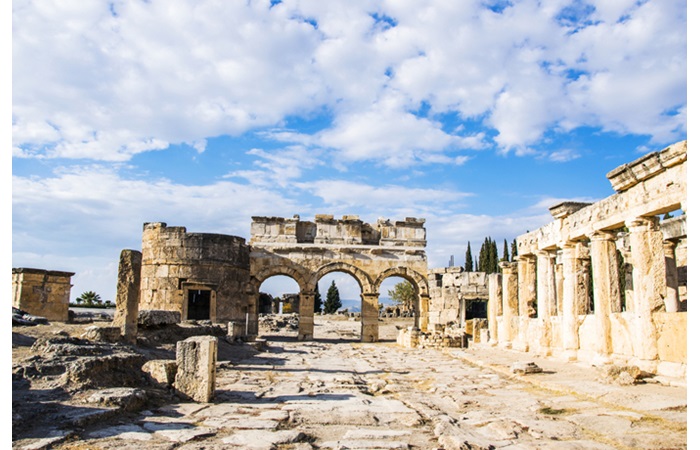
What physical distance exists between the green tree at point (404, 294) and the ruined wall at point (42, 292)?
29437 mm

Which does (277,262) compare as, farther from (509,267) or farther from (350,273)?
(509,267)

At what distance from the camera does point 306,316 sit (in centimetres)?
2447

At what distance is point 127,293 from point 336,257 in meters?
14.4

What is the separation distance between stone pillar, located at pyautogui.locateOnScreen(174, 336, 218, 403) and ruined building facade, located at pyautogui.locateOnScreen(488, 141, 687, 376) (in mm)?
7167

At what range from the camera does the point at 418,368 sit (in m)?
12.8

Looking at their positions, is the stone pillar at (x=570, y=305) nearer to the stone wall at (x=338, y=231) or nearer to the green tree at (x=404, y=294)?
the stone wall at (x=338, y=231)

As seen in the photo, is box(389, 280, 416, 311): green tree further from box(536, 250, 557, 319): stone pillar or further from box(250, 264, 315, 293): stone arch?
box(536, 250, 557, 319): stone pillar

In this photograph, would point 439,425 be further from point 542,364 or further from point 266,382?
point 542,364

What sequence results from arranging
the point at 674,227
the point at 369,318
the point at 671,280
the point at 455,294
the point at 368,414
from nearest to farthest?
the point at 368,414
the point at 671,280
the point at 674,227
the point at 369,318
the point at 455,294

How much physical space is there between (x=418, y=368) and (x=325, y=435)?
293 inches

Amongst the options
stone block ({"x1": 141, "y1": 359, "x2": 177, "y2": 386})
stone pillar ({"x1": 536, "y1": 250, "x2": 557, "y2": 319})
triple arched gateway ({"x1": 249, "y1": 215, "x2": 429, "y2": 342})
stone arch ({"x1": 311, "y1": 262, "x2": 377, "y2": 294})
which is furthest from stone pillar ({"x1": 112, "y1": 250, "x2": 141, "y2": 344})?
stone arch ({"x1": 311, "y1": 262, "x2": 377, "y2": 294})

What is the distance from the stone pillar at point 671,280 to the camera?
461 inches

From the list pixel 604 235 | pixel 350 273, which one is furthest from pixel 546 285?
pixel 350 273
